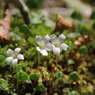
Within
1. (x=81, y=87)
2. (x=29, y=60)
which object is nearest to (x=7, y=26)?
(x=29, y=60)

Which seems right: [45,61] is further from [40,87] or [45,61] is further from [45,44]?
[40,87]

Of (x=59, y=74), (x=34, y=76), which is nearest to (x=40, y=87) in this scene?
(x=34, y=76)

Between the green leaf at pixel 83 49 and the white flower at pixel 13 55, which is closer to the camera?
the white flower at pixel 13 55

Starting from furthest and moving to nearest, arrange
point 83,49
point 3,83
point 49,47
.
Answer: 1. point 83,49
2. point 49,47
3. point 3,83

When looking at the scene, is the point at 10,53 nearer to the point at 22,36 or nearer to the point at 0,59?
the point at 0,59

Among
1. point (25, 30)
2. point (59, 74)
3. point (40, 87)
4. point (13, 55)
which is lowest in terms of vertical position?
point (40, 87)

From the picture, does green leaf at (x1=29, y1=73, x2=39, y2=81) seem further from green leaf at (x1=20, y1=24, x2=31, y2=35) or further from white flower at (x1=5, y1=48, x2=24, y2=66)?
green leaf at (x1=20, y1=24, x2=31, y2=35)

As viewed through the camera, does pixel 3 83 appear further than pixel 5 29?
No

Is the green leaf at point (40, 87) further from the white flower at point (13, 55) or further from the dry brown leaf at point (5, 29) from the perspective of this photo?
the dry brown leaf at point (5, 29)

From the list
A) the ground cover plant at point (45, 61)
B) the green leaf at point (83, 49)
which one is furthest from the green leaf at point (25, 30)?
the green leaf at point (83, 49)

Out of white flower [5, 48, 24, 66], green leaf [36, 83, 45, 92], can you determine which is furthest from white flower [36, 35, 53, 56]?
green leaf [36, 83, 45, 92]
